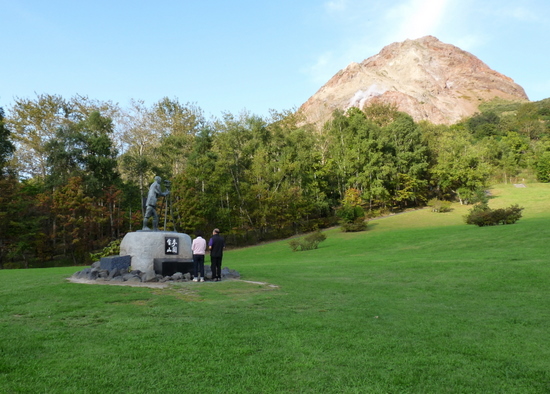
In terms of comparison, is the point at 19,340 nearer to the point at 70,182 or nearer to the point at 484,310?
the point at 484,310

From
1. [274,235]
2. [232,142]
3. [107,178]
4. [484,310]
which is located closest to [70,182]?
[107,178]

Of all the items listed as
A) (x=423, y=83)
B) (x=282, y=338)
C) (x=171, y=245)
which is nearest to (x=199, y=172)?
(x=171, y=245)

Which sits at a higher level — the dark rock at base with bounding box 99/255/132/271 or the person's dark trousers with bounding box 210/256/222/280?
the dark rock at base with bounding box 99/255/132/271

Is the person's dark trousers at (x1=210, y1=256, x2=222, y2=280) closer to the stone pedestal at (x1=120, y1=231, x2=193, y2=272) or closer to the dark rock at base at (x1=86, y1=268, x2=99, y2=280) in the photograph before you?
the stone pedestal at (x1=120, y1=231, x2=193, y2=272)

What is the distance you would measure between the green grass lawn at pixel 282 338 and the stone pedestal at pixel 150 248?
108 inches

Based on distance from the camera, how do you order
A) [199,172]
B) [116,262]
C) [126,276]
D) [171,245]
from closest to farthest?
[126,276] → [116,262] → [171,245] → [199,172]

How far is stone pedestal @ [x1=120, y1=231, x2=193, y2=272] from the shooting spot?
11289mm

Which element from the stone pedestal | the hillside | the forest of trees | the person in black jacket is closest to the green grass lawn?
the person in black jacket

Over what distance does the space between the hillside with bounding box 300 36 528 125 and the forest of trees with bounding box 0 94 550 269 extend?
7491 cm

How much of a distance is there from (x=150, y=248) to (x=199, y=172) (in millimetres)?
23751

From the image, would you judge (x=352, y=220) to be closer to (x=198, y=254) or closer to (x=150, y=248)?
(x=150, y=248)

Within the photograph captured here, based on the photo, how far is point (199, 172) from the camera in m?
34.6

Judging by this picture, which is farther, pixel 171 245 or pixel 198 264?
pixel 171 245

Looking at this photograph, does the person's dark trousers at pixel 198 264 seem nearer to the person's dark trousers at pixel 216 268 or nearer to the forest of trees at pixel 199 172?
the person's dark trousers at pixel 216 268
